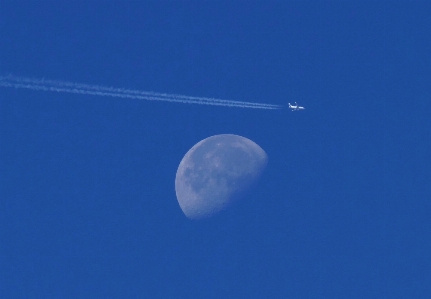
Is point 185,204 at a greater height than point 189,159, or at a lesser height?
lesser

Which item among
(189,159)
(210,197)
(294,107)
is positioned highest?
(294,107)

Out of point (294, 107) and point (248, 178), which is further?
point (294, 107)

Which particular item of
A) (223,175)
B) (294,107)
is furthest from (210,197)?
(294,107)

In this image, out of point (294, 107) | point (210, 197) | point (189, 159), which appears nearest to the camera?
point (210, 197)

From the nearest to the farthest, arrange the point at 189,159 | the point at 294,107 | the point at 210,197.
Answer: the point at 210,197, the point at 189,159, the point at 294,107

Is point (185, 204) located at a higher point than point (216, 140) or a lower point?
lower

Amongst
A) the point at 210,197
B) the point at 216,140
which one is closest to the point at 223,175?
the point at 210,197

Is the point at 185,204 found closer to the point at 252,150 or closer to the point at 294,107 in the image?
the point at 252,150
